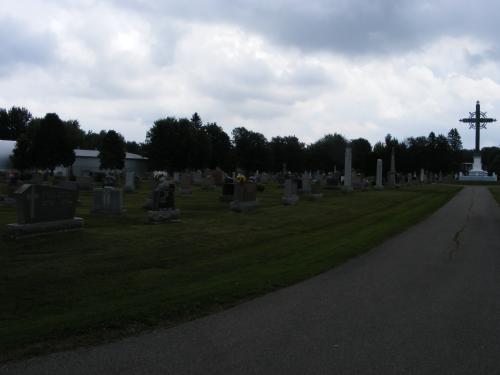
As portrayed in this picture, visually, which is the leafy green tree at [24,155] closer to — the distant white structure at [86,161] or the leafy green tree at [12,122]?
the distant white structure at [86,161]

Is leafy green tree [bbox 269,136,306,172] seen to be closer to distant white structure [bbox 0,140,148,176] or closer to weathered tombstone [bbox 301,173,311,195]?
distant white structure [bbox 0,140,148,176]

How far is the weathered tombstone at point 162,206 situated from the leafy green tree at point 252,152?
250ft

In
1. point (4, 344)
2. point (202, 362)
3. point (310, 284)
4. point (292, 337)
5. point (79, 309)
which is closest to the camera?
point (202, 362)

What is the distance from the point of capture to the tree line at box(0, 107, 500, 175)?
211 ft

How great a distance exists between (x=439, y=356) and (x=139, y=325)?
2.85 metres

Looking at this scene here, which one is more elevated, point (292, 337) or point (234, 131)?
point (234, 131)

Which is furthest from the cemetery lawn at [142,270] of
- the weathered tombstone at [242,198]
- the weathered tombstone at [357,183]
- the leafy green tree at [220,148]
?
the leafy green tree at [220,148]

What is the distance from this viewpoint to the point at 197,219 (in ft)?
52.9

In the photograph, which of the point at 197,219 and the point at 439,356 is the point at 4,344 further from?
the point at 197,219

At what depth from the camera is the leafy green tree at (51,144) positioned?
6306 centimetres

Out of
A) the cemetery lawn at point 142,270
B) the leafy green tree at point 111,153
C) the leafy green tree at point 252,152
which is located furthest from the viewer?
the leafy green tree at point 252,152

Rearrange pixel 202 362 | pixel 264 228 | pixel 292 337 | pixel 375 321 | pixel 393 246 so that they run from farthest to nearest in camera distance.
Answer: pixel 264 228
pixel 393 246
pixel 375 321
pixel 292 337
pixel 202 362

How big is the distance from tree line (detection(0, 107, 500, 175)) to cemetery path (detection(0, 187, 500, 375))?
2173 inches

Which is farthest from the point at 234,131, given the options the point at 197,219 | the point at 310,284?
the point at 310,284
